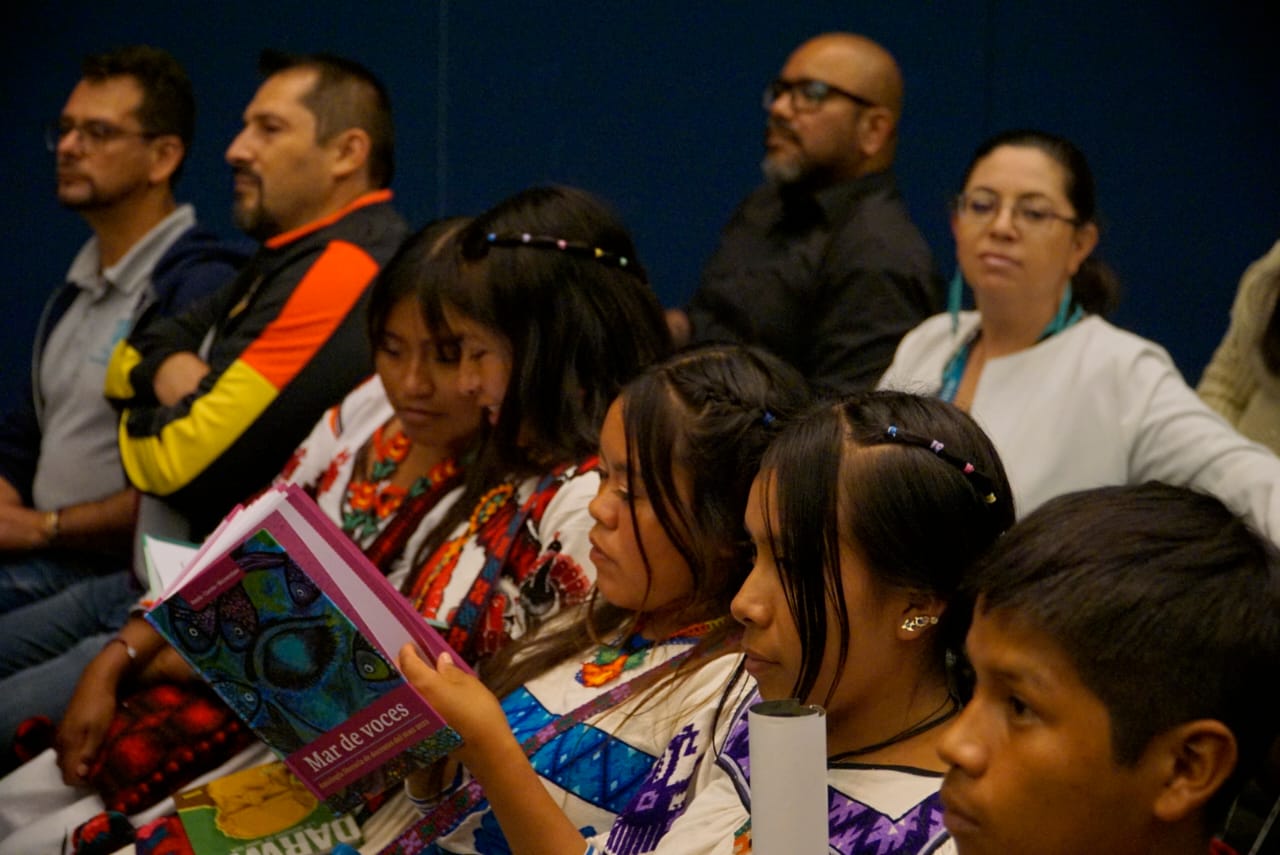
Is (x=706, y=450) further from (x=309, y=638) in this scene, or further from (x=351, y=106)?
(x=351, y=106)

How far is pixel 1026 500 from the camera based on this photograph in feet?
8.39

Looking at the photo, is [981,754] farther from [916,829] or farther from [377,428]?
[377,428]

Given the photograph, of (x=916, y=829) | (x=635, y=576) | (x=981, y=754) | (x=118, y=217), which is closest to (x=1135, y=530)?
(x=981, y=754)

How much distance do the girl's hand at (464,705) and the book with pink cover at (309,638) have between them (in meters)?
0.01

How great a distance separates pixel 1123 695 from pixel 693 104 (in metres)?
3.69

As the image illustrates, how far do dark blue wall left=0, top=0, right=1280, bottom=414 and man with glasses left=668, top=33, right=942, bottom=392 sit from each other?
648 mm

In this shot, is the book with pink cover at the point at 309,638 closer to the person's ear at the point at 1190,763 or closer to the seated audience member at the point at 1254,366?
the person's ear at the point at 1190,763

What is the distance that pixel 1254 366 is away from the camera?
3031 mm

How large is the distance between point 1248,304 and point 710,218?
1830 mm

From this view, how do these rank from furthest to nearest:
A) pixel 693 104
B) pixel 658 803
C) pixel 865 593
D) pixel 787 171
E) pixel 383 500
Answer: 1. pixel 693 104
2. pixel 787 171
3. pixel 383 500
4. pixel 658 803
5. pixel 865 593

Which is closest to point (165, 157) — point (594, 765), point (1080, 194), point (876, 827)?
point (1080, 194)

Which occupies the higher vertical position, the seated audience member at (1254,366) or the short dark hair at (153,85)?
the short dark hair at (153,85)

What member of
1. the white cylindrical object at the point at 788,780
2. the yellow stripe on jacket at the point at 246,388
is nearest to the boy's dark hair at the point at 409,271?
the yellow stripe on jacket at the point at 246,388

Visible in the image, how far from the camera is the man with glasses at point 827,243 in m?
3.23
